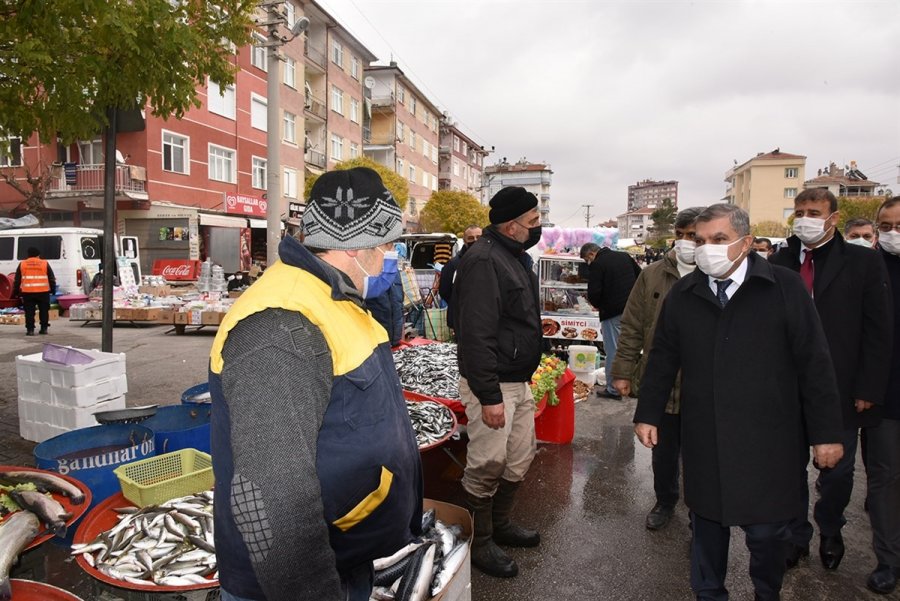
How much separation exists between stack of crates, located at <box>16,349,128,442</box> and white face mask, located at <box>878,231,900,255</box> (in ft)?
21.1

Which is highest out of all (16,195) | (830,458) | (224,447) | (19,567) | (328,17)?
(328,17)

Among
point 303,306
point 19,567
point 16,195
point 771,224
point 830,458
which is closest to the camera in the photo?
point 303,306

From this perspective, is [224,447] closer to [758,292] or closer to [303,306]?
[303,306]

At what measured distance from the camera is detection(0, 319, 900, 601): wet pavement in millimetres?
3514

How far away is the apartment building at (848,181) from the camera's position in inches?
3260

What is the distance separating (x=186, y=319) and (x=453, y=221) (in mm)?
31750

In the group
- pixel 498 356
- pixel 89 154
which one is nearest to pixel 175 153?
pixel 89 154

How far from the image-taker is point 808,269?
154 inches

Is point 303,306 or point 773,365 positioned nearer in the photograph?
point 303,306

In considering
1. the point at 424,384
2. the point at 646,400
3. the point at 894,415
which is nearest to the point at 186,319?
the point at 424,384

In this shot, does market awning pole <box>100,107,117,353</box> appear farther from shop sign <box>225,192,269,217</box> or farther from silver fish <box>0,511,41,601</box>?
shop sign <box>225,192,269,217</box>

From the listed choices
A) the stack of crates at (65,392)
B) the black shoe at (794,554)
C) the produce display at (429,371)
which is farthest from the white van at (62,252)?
the black shoe at (794,554)

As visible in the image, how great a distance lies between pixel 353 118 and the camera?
138ft

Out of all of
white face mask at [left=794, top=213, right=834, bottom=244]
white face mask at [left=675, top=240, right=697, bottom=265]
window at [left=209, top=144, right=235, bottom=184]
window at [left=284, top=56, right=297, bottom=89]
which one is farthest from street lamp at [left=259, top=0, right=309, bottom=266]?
window at [left=284, top=56, right=297, bottom=89]
